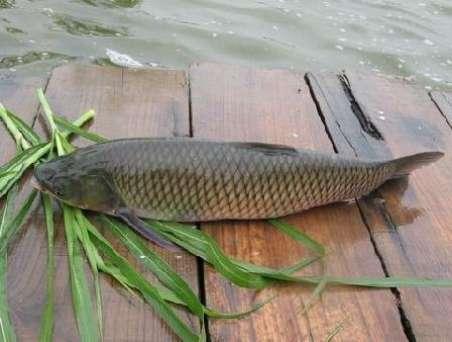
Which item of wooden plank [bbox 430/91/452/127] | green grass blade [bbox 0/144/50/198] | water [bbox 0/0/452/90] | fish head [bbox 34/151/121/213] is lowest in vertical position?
water [bbox 0/0/452/90]

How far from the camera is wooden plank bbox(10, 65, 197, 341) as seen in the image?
2.03 meters

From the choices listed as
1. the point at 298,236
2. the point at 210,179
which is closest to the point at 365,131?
the point at 298,236

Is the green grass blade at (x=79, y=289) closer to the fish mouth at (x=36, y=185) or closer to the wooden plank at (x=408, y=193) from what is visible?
the fish mouth at (x=36, y=185)

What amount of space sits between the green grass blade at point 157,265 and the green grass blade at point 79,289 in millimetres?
143

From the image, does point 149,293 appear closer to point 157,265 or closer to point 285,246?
point 157,265

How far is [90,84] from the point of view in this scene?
10.9ft

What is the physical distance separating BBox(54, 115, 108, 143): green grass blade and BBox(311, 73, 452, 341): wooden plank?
3.46 ft

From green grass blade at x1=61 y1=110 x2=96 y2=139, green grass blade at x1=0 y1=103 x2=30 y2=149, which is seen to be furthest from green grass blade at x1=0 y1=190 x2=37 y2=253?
green grass blade at x1=61 y1=110 x2=96 y2=139

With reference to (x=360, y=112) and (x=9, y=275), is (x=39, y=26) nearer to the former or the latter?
(x=360, y=112)

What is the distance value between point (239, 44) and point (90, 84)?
3.67 meters

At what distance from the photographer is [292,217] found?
2596mm

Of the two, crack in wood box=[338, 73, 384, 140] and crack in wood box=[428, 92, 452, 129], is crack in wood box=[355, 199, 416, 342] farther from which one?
crack in wood box=[428, 92, 452, 129]

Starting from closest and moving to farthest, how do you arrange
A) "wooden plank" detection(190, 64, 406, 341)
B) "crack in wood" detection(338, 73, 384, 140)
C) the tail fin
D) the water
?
"wooden plank" detection(190, 64, 406, 341) < the tail fin < "crack in wood" detection(338, 73, 384, 140) < the water

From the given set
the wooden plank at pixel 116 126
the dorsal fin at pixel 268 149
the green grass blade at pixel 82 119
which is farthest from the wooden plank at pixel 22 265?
the dorsal fin at pixel 268 149
